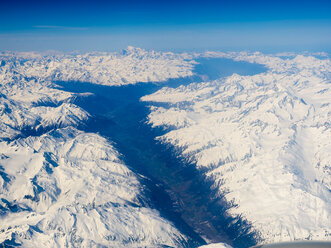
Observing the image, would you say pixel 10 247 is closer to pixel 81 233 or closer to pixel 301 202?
pixel 81 233

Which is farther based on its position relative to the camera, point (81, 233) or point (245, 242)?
point (245, 242)

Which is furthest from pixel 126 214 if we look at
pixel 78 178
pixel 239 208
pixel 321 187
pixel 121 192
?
pixel 321 187

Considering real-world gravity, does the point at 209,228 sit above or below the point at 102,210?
below

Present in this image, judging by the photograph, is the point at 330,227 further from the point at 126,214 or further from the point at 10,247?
the point at 10,247

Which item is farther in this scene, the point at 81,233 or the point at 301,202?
the point at 301,202

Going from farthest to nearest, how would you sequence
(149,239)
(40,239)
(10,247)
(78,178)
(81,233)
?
(78,178)
(149,239)
(81,233)
(40,239)
(10,247)

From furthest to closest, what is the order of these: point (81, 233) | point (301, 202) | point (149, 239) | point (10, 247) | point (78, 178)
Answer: point (78, 178) → point (301, 202) → point (149, 239) → point (81, 233) → point (10, 247)

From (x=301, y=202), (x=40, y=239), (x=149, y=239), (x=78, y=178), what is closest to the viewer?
(x=40, y=239)

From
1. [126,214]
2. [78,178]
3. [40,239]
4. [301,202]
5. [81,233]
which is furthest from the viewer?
[78,178]

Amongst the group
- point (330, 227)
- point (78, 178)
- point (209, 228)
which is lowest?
point (209, 228)

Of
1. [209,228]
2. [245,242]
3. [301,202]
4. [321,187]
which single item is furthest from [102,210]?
[321,187]
